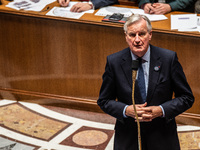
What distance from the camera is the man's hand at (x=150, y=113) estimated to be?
2.23 metres

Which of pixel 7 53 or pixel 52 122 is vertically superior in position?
pixel 7 53

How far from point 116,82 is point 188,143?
184cm

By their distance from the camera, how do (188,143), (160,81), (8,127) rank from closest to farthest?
(160,81) < (188,143) < (8,127)

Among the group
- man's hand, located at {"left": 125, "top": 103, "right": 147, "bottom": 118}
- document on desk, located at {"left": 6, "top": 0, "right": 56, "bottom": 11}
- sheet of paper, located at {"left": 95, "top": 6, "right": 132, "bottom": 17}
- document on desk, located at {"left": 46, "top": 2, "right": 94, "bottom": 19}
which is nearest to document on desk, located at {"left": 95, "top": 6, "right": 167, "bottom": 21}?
sheet of paper, located at {"left": 95, "top": 6, "right": 132, "bottom": 17}

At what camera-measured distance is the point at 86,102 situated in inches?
182

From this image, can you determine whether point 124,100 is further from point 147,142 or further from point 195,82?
point 195,82

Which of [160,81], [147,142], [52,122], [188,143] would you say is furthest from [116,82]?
[52,122]

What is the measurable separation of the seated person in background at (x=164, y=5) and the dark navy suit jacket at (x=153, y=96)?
2040mm

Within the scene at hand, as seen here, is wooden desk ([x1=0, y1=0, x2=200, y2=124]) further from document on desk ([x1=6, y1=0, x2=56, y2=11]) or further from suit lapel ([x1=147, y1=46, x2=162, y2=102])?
suit lapel ([x1=147, y1=46, x2=162, y2=102])

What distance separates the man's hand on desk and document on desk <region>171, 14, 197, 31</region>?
127mm

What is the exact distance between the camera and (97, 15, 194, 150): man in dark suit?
2238 mm

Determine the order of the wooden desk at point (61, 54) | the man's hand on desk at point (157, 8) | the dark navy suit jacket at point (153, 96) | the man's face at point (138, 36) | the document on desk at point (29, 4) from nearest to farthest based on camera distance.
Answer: the man's face at point (138, 36), the dark navy suit jacket at point (153, 96), the wooden desk at point (61, 54), the man's hand on desk at point (157, 8), the document on desk at point (29, 4)

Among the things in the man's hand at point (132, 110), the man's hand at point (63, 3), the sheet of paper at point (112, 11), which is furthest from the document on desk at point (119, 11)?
the man's hand at point (132, 110)

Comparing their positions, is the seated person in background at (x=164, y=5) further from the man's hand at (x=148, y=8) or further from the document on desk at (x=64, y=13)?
the document on desk at (x=64, y=13)
